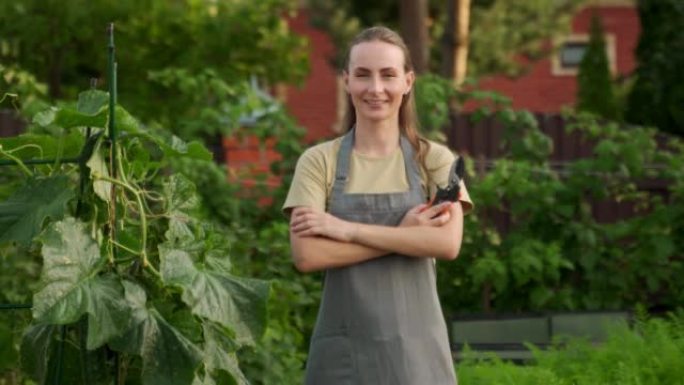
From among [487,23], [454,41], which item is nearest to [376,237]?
[454,41]

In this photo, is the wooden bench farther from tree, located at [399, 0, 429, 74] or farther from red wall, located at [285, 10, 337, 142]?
red wall, located at [285, 10, 337, 142]

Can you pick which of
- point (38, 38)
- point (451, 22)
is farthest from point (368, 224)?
point (451, 22)

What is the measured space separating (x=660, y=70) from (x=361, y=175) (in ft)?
54.0

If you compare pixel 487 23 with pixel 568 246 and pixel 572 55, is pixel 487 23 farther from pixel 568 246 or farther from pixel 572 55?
pixel 568 246

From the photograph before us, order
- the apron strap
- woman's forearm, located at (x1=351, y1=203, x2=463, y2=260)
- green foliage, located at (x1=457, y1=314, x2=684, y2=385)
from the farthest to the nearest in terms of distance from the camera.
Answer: green foliage, located at (x1=457, y1=314, x2=684, y2=385) → the apron strap → woman's forearm, located at (x1=351, y1=203, x2=463, y2=260)

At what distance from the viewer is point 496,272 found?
8953 millimetres

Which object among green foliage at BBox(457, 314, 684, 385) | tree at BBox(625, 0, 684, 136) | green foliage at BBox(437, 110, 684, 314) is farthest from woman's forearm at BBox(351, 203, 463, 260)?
tree at BBox(625, 0, 684, 136)

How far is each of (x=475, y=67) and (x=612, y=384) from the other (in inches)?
968

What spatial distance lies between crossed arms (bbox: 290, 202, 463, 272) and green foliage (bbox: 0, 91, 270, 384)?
0.81 ft

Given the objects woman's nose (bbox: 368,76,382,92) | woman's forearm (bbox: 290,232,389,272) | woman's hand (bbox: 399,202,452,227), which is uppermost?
woman's nose (bbox: 368,76,382,92)

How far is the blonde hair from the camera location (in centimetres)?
452

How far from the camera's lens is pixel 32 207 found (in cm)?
486

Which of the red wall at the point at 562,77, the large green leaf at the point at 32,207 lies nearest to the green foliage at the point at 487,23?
the red wall at the point at 562,77

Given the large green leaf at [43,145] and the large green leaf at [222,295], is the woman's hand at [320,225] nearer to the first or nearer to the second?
the large green leaf at [222,295]
